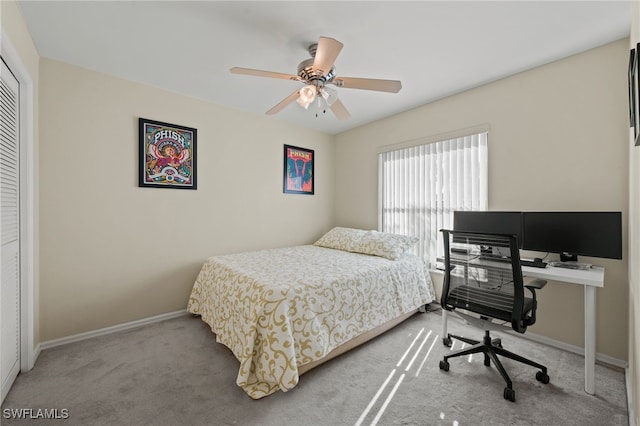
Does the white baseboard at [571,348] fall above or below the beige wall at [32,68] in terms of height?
below

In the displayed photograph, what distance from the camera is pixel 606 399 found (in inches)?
67.1

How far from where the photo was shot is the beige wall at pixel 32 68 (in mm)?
1615

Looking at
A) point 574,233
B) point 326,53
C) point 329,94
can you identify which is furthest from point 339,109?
point 574,233

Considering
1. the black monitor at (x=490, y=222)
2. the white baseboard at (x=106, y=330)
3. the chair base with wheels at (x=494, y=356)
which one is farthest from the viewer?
the black monitor at (x=490, y=222)

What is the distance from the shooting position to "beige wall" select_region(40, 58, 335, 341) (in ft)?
7.70

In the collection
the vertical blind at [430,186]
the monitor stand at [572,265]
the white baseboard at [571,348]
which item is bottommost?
the white baseboard at [571,348]

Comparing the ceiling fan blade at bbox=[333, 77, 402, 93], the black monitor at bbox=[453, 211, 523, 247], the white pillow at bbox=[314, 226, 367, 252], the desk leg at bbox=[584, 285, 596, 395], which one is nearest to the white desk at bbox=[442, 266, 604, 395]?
the desk leg at bbox=[584, 285, 596, 395]

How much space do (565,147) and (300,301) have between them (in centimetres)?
260

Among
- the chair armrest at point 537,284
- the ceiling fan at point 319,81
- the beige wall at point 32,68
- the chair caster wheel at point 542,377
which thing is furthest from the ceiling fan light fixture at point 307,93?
the chair caster wheel at point 542,377

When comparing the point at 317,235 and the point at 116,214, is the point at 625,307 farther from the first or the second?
the point at 116,214

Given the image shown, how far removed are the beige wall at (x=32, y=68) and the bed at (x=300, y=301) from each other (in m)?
1.23

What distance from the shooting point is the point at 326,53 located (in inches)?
68.0

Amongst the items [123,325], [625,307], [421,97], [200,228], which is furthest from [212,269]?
[625,307]

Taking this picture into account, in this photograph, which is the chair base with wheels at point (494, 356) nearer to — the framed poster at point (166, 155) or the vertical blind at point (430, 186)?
the vertical blind at point (430, 186)
